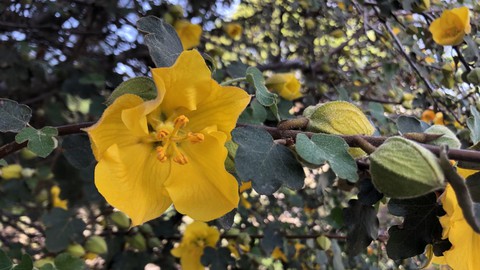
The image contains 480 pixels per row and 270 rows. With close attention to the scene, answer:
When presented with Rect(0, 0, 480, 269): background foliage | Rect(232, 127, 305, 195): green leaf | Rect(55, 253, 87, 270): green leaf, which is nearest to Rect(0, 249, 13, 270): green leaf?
Rect(0, 0, 480, 269): background foliage

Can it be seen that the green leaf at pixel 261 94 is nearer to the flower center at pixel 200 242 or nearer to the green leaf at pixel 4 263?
the green leaf at pixel 4 263

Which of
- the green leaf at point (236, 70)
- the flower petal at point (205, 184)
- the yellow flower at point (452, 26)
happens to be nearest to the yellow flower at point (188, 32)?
the green leaf at point (236, 70)

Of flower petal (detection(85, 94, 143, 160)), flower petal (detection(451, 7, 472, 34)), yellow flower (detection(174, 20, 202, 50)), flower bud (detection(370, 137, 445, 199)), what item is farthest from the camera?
yellow flower (detection(174, 20, 202, 50))

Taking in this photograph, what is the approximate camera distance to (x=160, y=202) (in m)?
0.77

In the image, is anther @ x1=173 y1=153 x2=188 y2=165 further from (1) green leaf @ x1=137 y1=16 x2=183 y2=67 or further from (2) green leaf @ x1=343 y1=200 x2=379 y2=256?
(2) green leaf @ x1=343 y1=200 x2=379 y2=256

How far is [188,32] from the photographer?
71.2 inches

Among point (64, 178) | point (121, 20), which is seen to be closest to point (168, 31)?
point (64, 178)

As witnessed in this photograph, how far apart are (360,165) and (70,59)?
5.45 feet

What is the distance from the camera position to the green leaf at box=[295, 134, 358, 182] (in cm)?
63

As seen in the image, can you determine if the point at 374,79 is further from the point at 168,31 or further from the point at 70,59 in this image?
the point at 168,31

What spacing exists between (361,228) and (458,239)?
0.21 m

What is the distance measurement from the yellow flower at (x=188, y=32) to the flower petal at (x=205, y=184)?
105 centimetres

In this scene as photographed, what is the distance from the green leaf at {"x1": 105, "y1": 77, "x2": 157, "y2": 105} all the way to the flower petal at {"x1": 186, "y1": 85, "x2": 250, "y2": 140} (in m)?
0.08

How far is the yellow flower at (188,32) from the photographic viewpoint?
177cm
